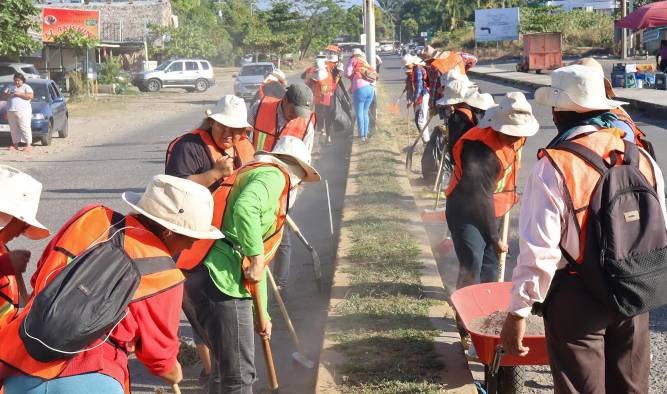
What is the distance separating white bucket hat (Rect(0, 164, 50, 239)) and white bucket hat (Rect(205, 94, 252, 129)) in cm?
183

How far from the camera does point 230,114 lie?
5629 millimetres

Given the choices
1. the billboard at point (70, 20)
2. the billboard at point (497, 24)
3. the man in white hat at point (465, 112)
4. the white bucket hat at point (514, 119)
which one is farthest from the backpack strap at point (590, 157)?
the billboard at point (497, 24)

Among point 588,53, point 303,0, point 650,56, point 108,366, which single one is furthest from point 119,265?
point 303,0

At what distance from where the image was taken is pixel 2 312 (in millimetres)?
3734

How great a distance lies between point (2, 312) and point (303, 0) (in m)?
75.1

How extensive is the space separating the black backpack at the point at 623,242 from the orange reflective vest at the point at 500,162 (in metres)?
2.20

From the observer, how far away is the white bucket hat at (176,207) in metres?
3.34

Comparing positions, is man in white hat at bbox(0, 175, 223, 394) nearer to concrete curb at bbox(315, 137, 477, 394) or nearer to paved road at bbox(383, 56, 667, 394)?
concrete curb at bbox(315, 137, 477, 394)

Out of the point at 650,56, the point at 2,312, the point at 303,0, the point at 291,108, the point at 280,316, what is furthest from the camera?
the point at 303,0

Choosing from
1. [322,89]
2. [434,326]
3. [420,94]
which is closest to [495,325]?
[434,326]

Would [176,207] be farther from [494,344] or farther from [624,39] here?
[624,39]

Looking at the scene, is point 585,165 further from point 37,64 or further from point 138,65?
point 138,65

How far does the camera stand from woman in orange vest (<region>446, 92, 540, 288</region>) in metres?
5.53

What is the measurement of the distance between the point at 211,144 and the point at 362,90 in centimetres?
1112
